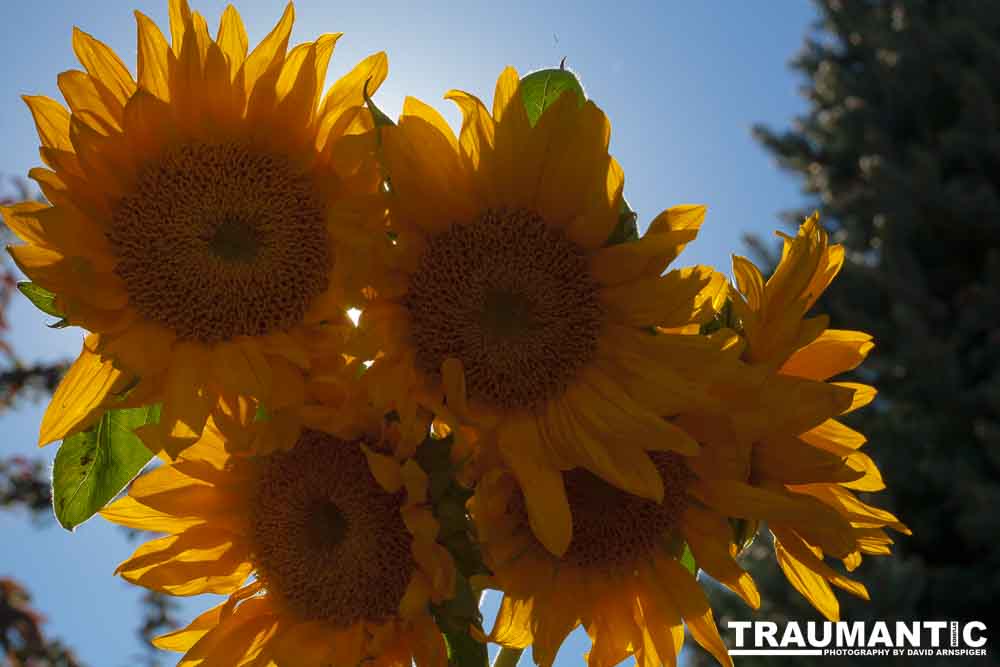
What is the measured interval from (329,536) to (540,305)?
25 cm

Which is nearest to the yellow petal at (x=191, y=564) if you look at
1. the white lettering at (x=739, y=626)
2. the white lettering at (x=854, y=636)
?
the white lettering at (x=739, y=626)

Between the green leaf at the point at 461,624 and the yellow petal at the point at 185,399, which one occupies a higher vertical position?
the yellow petal at the point at 185,399

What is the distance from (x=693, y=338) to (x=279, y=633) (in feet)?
1.31

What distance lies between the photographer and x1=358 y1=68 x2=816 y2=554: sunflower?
29.2 inches

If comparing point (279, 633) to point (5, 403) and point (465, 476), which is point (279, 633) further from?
point (5, 403)

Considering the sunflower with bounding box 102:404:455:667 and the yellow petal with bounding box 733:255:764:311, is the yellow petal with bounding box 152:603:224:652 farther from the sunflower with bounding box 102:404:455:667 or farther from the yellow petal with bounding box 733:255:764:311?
the yellow petal with bounding box 733:255:764:311

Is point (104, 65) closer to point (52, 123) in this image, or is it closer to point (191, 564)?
point (52, 123)

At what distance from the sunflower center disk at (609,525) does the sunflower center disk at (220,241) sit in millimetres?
264

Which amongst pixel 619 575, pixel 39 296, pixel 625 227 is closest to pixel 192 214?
pixel 39 296

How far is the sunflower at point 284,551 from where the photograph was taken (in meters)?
0.82

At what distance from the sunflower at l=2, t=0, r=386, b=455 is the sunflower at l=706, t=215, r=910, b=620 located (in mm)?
312

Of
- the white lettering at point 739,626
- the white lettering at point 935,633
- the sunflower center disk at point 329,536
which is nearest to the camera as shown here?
the sunflower center disk at point 329,536

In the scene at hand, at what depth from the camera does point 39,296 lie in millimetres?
774

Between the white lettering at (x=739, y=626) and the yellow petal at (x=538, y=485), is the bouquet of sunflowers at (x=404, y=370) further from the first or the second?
the white lettering at (x=739, y=626)
